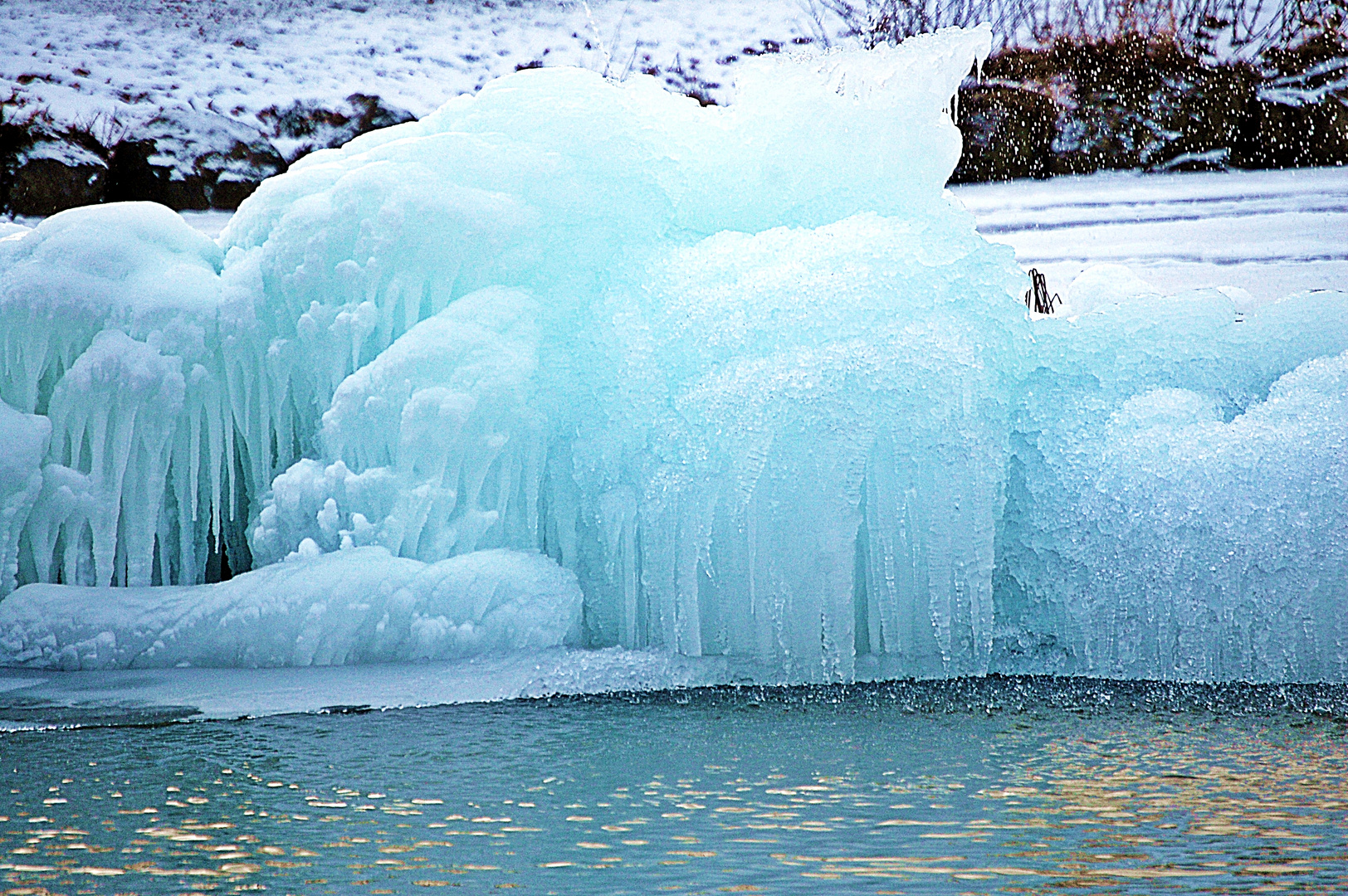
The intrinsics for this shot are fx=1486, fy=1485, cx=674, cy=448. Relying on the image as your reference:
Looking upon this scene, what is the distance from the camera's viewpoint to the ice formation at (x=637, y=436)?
142 inches

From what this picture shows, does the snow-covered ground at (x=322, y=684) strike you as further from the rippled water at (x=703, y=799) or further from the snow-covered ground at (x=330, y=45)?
the snow-covered ground at (x=330, y=45)

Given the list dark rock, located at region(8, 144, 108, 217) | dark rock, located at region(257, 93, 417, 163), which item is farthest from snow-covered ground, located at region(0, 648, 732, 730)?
dark rock, located at region(257, 93, 417, 163)

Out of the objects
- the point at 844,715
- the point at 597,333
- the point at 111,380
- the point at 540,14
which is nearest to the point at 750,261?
the point at 597,333

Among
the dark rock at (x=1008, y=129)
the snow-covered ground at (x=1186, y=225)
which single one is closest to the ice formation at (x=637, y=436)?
the snow-covered ground at (x=1186, y=225)

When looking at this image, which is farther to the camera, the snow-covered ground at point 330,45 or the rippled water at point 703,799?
the snow-covered ground at point 330,45

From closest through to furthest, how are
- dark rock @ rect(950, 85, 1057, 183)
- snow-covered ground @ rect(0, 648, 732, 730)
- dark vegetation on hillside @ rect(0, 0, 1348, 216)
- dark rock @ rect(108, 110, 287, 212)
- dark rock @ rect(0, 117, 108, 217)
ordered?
snow-covered ground @ rect(0, 648, 732, 730)
dark rock @ rect(0, 117, 108, 217)
dark rock @ rect(108, 110, 287, 212)
dark vegetation on hillside @ rect(0, 0, 1348, 216)
dark rock @ rect(950, 85, 1057, 183)

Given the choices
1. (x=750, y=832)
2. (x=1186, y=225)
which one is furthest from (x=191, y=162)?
(x=750, y=832)

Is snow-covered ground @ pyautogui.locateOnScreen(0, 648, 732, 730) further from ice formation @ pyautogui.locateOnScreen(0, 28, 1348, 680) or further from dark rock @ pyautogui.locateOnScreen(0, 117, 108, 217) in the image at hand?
dark rock @ pyautogui.locateOnScreen(0, 117, 108, 217)

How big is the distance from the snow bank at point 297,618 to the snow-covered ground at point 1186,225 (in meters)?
7.73

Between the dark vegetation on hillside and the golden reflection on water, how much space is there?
8633mm

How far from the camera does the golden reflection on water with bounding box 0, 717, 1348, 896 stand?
5.79ft

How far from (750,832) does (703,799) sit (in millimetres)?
236

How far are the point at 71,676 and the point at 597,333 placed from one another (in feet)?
5.10

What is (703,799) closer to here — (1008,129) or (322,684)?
(322,684)
